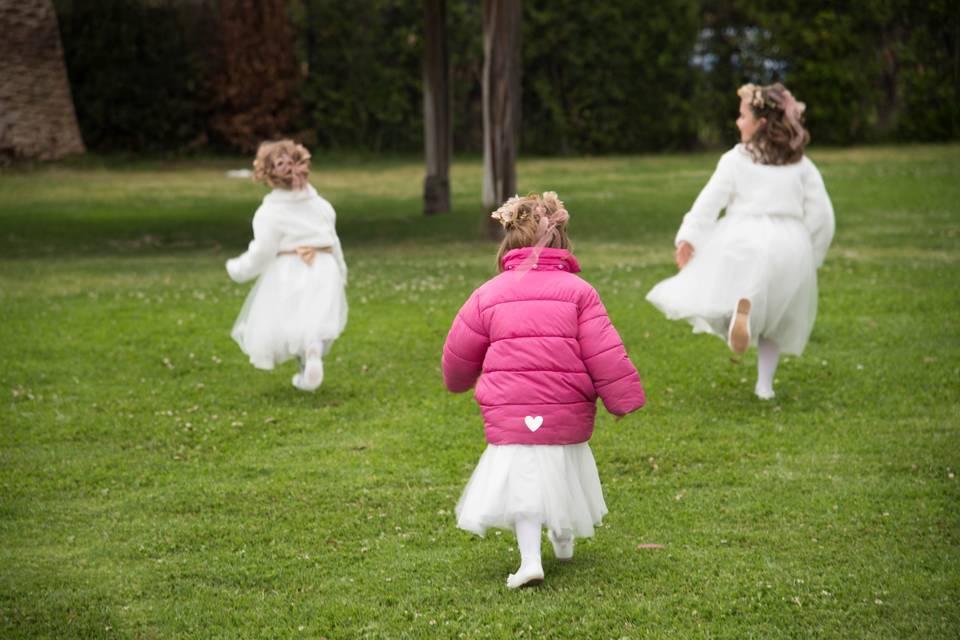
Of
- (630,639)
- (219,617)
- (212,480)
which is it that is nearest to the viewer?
(630,639)

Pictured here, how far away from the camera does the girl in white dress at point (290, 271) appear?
8.77 meters

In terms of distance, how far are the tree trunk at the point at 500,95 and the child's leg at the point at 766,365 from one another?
746 cm

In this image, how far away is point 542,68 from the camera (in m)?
28.9

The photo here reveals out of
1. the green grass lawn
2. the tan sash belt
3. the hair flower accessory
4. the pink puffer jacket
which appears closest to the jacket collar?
the pink puffer jacket

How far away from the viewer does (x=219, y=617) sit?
5.22m

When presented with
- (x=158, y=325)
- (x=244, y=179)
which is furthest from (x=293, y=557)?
(x=244, y=179)

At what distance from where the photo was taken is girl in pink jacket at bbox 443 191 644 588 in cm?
523

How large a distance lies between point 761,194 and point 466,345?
11.7 feet

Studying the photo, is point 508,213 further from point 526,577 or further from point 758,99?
point 758,99

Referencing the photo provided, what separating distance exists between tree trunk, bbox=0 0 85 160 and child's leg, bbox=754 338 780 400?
63.0 ft

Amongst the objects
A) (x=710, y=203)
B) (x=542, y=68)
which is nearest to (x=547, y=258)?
(x=710, y=203)

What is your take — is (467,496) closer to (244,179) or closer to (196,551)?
(196,551)

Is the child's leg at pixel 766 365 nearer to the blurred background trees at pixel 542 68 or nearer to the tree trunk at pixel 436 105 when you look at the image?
the tree trunk at pixel 436 105

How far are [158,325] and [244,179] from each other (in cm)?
1457
